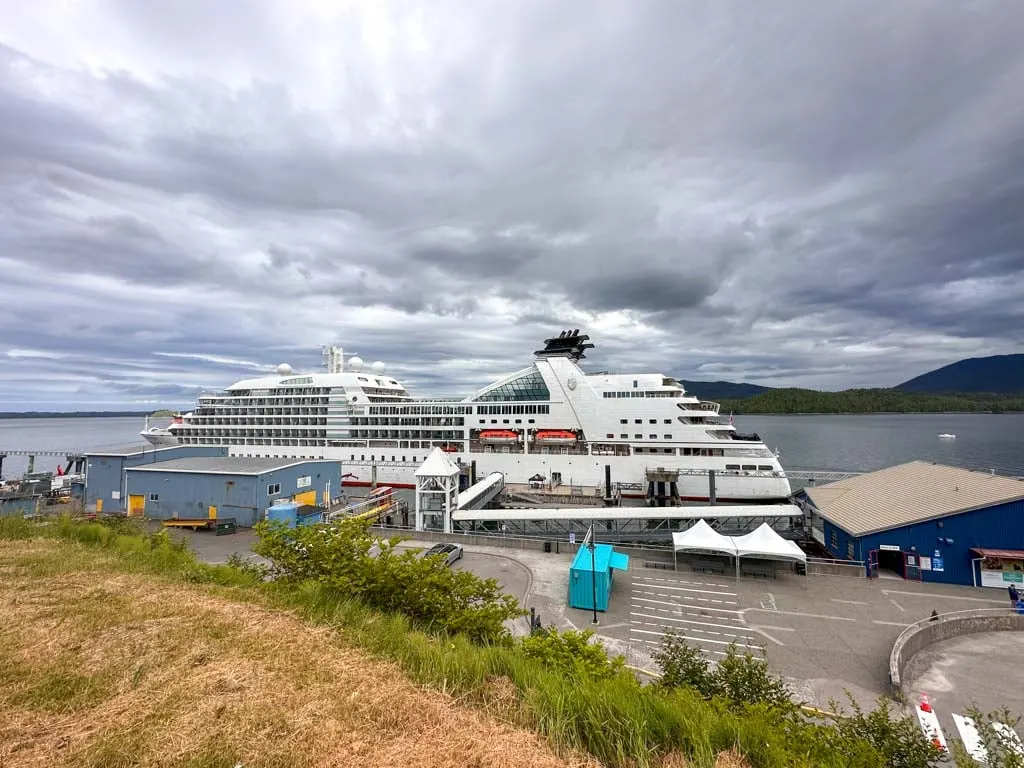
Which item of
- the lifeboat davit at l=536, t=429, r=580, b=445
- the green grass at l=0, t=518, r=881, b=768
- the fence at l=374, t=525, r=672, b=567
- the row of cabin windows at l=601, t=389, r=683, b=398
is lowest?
the fence at l=374, t=525, r=672, b=567

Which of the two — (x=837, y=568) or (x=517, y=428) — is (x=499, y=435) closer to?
(x=517, y=428)

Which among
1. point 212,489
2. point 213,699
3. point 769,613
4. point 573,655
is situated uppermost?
point 213,699

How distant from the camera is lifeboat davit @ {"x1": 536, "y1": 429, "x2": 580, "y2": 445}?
3991cm

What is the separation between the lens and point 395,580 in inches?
294

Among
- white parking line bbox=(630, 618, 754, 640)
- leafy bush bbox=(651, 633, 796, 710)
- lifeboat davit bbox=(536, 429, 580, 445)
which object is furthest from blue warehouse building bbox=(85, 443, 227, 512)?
leafy bush bbox=(651, 633, 796, 710)

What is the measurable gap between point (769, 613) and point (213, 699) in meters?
16.3

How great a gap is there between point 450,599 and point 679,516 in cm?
2146

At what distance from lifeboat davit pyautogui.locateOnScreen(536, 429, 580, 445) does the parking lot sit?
20012mm

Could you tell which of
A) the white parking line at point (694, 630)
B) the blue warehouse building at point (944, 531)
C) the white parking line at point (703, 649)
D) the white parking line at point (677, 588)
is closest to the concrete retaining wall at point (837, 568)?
the blue warehouse building at point (944, 531)

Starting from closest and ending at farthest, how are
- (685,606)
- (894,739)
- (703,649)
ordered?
(894,739)
(703,649)
(685,606)

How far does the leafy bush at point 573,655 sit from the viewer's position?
231 inches

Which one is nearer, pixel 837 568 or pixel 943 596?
pixel 943 596

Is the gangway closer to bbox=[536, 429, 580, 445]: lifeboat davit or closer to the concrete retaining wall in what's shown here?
bbox=[536, 429, 580, 445]: lifeboat davit

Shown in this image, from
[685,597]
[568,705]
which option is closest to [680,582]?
[685,597]
